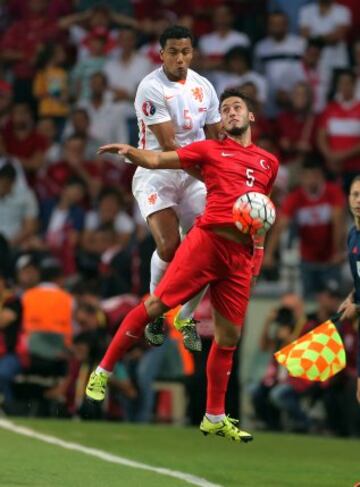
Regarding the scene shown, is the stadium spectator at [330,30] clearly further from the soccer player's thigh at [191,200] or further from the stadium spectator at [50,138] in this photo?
the soccer player's thigh at [191,200]

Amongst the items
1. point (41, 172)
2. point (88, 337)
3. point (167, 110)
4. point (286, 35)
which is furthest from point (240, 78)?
point (167, 110)

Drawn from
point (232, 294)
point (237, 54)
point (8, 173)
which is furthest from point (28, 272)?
point (232, 294)

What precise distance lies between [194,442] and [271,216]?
4697mm

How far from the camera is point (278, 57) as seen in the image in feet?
69.3

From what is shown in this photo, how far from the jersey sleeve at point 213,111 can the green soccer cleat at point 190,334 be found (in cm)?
150

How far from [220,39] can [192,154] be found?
1046 centimetres

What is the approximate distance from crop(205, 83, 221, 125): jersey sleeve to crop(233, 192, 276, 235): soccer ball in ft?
3.52

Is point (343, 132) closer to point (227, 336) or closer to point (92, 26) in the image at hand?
point (92, 26)

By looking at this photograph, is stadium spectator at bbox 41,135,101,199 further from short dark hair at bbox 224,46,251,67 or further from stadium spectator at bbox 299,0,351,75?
stadium spectator at bbox 299,0,351,75

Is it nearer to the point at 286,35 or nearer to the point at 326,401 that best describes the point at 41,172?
the point at 286,35

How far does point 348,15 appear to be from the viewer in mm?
21312

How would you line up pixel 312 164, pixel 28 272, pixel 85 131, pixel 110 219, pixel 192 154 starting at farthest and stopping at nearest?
pixel 85 131
pixel 110 219
pixel 312 164
pixel 28 272
pixel 192 154

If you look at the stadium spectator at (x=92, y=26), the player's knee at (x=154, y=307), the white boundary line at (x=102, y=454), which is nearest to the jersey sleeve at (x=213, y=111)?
the player's knee at (x=154, y=307)

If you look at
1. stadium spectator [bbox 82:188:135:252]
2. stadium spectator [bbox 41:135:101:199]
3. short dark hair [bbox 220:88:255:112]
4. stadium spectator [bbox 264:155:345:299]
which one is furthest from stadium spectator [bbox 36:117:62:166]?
short dark hair [bbox 220:88:255:112]
